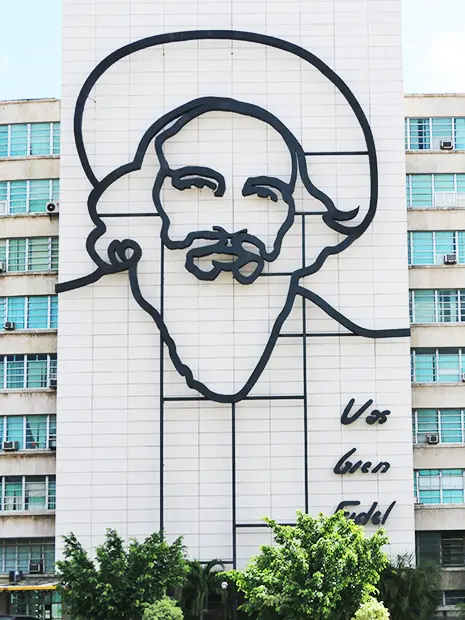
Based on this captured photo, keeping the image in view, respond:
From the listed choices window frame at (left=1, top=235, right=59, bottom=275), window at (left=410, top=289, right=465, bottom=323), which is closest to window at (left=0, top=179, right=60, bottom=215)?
window frame at (left=1, top=235, right=59, bottom=275)

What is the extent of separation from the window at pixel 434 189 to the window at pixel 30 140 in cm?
951

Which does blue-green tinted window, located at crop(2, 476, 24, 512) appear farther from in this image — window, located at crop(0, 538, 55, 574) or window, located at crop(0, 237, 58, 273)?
window, located at crop(0, 237, 58, 273)

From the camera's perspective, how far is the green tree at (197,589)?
88.7 feet

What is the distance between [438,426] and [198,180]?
8729mm

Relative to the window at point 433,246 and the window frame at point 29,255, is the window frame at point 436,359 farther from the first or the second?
the window frame at point 29,255

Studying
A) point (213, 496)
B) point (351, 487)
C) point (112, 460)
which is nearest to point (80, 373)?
point (112, 460)

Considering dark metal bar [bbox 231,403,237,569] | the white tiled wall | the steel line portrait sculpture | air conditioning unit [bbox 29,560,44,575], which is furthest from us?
air conditioning unit [bbox 29,560,44,575]

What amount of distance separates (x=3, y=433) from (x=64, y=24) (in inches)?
413

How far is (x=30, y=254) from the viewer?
31359mm

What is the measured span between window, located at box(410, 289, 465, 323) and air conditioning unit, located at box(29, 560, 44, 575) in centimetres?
1135

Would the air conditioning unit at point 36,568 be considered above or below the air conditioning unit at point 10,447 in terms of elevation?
below

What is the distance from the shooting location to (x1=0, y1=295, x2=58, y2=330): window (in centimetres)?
3094

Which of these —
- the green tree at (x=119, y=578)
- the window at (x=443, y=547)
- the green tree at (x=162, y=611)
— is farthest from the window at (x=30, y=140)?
the window at (x=443, y=547)

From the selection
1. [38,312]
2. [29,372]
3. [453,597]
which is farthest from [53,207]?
[453,597]
